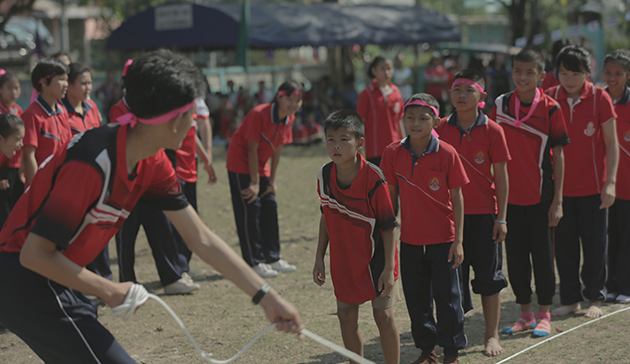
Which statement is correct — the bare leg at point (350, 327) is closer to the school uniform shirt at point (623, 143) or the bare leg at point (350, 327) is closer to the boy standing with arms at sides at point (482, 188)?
the boy standing with arms at sides at point (482, 188)

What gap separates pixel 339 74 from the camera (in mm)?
23234

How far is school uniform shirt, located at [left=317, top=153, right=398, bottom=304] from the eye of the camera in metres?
3.84

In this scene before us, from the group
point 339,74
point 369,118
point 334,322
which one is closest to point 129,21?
point 339,74

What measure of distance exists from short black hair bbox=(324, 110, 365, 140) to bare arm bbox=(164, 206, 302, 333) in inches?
51.1

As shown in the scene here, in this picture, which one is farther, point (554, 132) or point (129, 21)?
point (129, 21)

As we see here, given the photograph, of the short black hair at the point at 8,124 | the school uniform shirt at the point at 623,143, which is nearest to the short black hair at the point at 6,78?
the short black hair at the point at 8,124

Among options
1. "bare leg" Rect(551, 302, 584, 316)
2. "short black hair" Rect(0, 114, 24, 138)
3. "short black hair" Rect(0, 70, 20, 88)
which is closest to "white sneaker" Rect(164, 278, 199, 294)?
"short black hair" Rect(0, 114, 24, 138)

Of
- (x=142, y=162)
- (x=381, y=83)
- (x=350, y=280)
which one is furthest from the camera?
(x=381, y=83)

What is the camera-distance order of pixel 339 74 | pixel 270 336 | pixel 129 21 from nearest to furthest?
pixel 270 336
pixel 129 21
pixel 339 74

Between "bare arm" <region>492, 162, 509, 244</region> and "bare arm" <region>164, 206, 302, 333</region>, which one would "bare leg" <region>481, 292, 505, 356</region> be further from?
"bare arm" <region>164, 206, 302, 333</region>

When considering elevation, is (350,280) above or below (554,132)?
below

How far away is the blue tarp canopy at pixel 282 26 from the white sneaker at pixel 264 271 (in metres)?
11.1

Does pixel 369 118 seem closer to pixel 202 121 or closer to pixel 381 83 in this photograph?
pixel 381 83

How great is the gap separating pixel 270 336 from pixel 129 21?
16.3 metres
